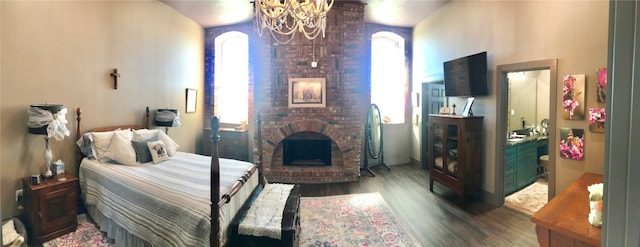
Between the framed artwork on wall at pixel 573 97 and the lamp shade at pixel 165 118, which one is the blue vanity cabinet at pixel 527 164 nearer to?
the framed artwork on wall at pixel 573 97

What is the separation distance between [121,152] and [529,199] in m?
5.47

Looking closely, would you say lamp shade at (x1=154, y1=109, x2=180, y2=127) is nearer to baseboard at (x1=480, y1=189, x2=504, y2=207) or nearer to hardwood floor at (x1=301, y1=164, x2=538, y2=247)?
hardwood floor at (x1=301, y1=164, x2=538, y2=247)

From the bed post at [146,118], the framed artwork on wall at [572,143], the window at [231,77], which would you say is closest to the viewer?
the framed artwork on wall at [572,143]

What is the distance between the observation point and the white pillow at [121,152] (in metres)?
3.14

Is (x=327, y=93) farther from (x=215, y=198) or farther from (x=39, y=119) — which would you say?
(x=39, y=119)

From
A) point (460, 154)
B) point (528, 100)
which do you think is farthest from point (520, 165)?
point (528, 100)

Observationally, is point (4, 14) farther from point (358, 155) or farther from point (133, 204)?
point (358, 155)

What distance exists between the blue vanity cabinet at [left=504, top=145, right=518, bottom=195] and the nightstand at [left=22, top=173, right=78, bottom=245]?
5311mm

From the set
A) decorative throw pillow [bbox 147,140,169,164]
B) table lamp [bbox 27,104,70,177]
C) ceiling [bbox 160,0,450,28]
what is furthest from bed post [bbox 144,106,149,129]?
ceiling [bbox 160,0,450,28]

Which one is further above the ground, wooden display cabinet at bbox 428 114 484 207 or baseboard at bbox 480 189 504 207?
wooden display cabinet at bbox 428 114 484 207

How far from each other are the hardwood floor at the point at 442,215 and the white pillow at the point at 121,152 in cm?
237

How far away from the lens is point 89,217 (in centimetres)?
308

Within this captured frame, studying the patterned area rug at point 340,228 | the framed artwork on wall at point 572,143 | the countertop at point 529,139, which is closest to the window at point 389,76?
the countertop at point 529,139

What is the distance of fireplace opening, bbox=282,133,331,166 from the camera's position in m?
4.91
